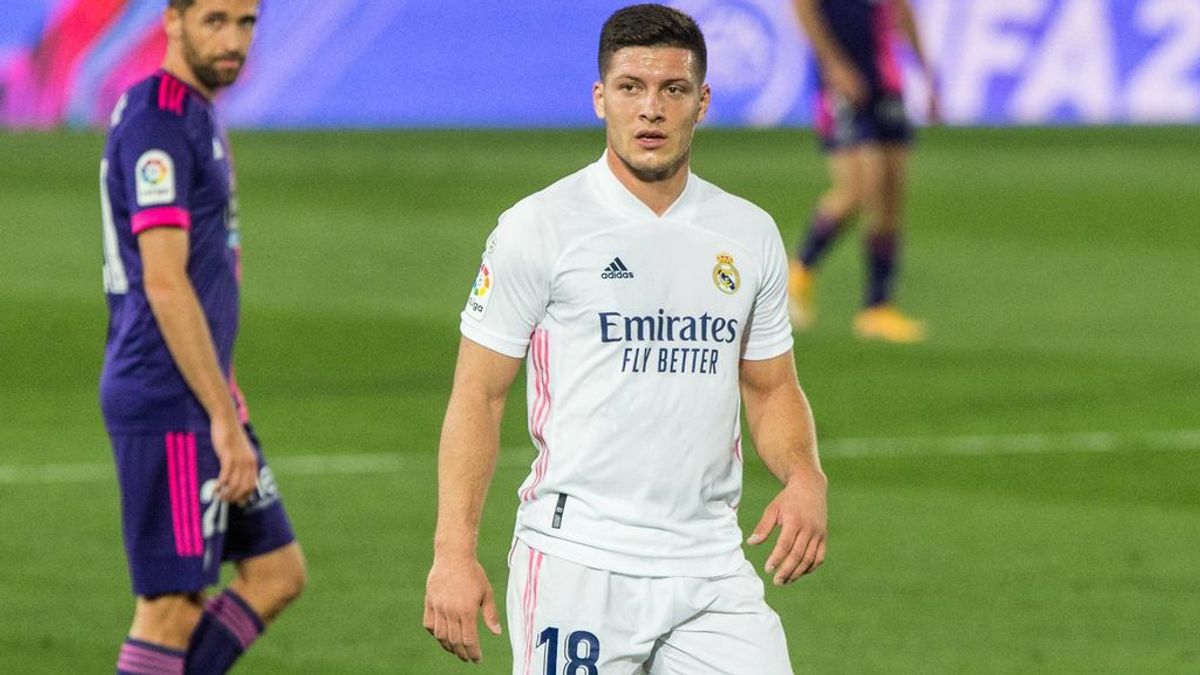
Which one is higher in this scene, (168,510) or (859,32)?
(859,32)

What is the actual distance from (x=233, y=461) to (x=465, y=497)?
1.33 meters

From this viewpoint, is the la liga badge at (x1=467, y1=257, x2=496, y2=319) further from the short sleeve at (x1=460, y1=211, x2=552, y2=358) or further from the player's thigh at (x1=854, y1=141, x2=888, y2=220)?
the player's thigh at (x1=854, y1=141, x2=888, y2=220)

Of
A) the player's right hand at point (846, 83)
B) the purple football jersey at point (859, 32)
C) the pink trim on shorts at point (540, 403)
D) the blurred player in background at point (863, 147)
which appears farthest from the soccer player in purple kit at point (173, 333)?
the purple football jersey at point (859, 32)

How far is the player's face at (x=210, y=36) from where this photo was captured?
221 inches

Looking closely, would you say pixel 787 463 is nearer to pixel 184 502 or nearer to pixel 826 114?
pixel 184 502

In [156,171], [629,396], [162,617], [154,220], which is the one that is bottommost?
[162,617]

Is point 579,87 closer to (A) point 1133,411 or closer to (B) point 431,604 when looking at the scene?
(A) point 1133,411

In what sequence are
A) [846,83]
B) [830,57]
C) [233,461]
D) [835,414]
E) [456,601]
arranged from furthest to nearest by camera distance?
[830,57] → [846,83] → [835,414] → [233,461] → [456,601]

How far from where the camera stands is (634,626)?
4.45m

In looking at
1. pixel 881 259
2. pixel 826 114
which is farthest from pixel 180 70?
pixel 826 114

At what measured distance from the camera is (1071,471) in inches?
391

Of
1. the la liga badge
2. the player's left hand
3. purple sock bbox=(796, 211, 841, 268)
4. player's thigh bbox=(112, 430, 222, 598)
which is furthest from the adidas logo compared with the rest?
purple sock bbox=(796, 211, 841, 268)

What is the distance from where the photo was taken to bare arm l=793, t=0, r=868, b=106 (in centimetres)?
1348

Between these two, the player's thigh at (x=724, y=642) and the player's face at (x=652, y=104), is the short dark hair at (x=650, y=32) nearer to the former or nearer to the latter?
the player's face at (x=652, y=104)
